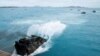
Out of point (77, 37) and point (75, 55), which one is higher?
point (77, 37)

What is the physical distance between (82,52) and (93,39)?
1754 cm

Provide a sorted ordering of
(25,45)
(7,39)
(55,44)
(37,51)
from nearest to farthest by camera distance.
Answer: (25,45) < (37,51) < (55,44) < (7,39)

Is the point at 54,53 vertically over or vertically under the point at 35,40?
under

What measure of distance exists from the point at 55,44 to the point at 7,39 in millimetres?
16868

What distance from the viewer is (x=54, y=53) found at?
164 feet

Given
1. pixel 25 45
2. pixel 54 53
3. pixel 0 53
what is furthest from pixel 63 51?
pixel 0 53

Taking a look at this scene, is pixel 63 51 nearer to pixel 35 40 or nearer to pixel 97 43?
pixel 35 40

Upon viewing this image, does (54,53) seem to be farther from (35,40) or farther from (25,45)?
(25,45)

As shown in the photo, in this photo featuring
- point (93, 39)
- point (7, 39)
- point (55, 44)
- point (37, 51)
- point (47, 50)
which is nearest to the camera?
point (37, 51)

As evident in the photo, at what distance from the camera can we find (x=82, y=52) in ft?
171

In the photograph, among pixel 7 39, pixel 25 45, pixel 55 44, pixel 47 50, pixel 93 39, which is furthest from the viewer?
pixel 93 39

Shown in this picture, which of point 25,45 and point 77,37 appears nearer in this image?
point 25,45

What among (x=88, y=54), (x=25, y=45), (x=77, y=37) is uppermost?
(x=77, y=37)

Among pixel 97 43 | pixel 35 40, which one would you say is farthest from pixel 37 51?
pixel 97 43
